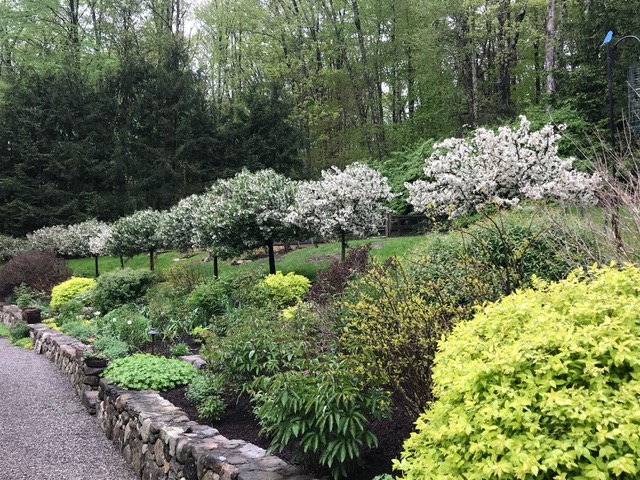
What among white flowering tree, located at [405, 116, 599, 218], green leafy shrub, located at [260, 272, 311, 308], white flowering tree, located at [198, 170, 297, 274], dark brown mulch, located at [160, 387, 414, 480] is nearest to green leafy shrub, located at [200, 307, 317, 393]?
dark brown mulch, located at [160, 387, 414, 480]

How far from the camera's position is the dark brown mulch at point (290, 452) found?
3312 millimetres

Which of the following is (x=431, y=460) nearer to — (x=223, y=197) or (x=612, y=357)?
(x=612, y=357)

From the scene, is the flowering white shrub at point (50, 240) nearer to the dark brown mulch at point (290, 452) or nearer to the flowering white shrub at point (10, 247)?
the flowering white shrub at point (10, 247)

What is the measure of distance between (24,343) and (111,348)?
5219 millimetres

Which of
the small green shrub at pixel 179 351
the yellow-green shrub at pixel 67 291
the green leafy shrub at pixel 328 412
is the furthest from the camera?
the yellow-green shrub at pixel 67 291

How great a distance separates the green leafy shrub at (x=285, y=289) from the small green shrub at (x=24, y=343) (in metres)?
5.47

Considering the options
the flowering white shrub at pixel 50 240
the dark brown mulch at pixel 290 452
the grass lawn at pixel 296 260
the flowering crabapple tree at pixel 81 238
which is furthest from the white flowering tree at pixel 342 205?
the flowering white shrub at pixel 50 240

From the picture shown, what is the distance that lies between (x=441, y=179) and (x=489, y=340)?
27.7 feet

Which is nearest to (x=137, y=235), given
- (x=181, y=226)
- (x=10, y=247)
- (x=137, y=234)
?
(x=137, y=234)

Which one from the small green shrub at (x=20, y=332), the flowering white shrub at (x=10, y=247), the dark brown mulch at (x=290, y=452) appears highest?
the flowering white shrub at (x=10, y=247)

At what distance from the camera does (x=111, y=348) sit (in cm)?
696

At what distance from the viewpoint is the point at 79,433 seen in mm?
5551

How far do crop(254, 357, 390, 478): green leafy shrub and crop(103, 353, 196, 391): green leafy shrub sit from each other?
99.7 inches

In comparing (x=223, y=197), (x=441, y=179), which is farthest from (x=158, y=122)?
(x=441, y=179)
